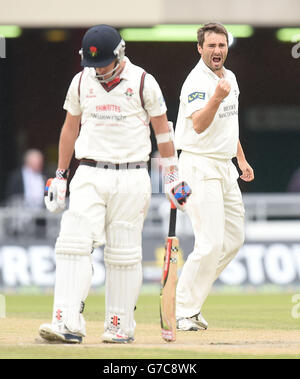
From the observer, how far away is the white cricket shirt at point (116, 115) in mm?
7465

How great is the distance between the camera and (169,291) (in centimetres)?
780

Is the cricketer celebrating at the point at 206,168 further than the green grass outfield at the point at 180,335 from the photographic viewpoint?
Yes

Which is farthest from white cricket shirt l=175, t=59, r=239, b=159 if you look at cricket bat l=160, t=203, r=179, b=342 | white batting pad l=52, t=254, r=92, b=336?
white batting pad l=52, t=254, r=92, b=336

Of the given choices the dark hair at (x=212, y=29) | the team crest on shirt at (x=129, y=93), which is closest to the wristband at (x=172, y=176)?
the team crest on shirt at (x=129, y=93)

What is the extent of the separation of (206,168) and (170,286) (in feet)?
3.64

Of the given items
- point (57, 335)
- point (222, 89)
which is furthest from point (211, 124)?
point (57, 335)

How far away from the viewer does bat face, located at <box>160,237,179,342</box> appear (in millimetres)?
7715

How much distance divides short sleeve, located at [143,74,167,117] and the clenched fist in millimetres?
508

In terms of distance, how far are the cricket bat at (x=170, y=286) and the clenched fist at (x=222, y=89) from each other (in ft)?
2.76

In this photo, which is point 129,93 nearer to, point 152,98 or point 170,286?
point 152,98

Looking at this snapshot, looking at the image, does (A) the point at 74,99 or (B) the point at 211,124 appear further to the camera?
(B) the point at 211,124

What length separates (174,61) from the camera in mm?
21734

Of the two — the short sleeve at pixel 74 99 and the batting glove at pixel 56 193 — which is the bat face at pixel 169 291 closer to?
the batting glove at pixel 56 193
